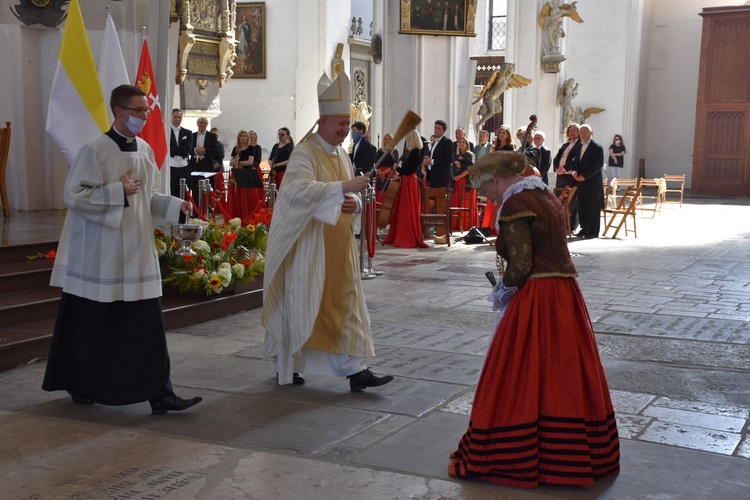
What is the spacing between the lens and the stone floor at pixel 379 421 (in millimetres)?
3738

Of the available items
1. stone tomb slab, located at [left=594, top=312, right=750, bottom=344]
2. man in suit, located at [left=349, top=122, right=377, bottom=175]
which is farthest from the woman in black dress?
stone tomb slab, located at [left=594, top=312, right=750, bottom=344]

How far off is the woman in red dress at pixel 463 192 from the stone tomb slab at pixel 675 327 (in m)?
6.58

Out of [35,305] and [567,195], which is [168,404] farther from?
[567,195]

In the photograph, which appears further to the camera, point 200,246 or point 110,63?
point 200,246

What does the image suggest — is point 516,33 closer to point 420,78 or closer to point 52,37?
point 420,78

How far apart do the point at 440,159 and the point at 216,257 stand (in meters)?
5.93

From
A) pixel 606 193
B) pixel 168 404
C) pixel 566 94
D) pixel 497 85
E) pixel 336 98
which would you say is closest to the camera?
pixel 168 404

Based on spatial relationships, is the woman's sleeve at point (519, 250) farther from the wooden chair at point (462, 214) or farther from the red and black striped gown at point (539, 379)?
the wooden chair at point (462, 214)

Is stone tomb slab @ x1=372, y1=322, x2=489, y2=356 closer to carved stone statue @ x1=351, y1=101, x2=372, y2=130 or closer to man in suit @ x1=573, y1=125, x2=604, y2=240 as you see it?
man in suit @ x1=573, y1=125, x2=604, y2=240

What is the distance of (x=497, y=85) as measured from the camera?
17938mm

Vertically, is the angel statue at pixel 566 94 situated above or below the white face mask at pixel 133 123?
above

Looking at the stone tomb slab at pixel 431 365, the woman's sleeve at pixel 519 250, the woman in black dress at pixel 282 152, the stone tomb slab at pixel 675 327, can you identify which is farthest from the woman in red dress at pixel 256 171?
the woman's sleeve at pixel 519 250

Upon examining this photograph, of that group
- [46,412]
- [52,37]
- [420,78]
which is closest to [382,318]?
[46,412]

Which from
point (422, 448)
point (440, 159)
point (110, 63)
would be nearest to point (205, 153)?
point (440, 159)
